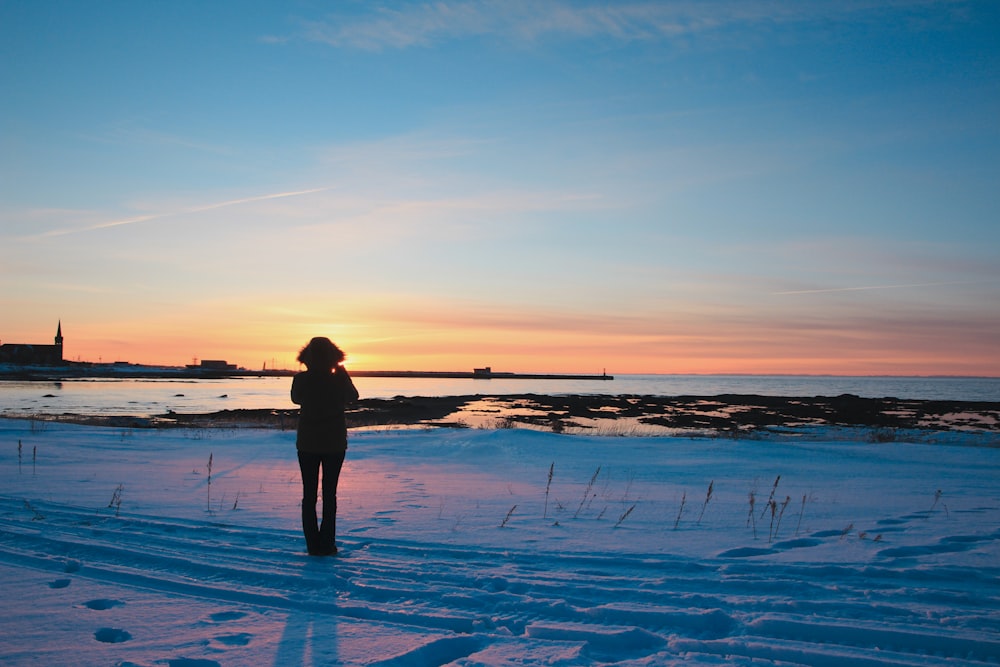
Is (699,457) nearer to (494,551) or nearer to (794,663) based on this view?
(494,551)

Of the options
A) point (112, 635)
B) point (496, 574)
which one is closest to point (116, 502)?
point (112, 635)

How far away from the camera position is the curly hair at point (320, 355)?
6605 millimetres

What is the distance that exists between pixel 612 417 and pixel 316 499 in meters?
34.2

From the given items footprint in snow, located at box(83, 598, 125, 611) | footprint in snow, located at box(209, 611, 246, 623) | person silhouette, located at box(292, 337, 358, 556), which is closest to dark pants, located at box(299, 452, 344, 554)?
person silhouette, located at box(292, 337, 358, 556)

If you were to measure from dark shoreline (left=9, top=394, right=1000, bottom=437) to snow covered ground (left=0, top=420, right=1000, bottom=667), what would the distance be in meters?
18.7

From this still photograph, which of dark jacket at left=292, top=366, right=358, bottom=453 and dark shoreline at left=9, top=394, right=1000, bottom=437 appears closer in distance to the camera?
dark jacket at left=292, top=366, right=358, bottom=453

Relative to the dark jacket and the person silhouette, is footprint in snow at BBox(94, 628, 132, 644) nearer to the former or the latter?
the person silhouette

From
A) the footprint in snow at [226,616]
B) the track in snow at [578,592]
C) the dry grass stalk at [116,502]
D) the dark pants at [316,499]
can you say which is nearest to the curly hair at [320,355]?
the dark pants at [316,499]

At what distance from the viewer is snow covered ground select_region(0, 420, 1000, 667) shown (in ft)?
13.2

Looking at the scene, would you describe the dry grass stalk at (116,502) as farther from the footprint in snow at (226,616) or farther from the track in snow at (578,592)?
the footprint in snow at (226,616)

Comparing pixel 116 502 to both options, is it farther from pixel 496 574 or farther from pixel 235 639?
pixel 496 574

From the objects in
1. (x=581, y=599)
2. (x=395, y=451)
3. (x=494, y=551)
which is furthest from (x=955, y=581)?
(x=395, y=451)

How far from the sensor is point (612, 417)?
1549 inches

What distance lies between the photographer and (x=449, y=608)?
466 centimetres
